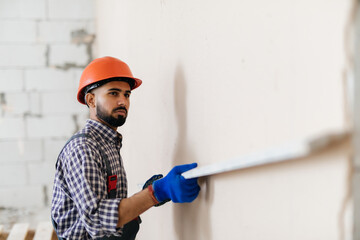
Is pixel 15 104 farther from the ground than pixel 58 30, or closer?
closer

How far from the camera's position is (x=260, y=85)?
85cm

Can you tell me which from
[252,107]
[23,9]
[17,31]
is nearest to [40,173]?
[17,31]

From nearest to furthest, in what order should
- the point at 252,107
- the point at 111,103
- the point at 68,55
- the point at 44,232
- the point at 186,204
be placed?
the point at 252,107, the point at 186,204, the point at 111,103, the point at 44,232, the point at 68,55

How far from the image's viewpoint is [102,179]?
1335mm

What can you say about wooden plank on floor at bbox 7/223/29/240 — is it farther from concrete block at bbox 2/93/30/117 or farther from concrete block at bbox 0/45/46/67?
concrete block at bbox 0/45/46/67

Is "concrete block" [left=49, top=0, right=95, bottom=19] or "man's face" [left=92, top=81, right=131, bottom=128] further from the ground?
"concrete block" [left=49, top=0, right=95, bottom=19]

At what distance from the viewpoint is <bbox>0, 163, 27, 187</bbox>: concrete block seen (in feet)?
11.7

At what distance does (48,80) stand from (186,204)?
105 inches

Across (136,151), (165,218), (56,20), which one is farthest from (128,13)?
(56,20)

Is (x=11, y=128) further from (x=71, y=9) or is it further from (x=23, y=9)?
(x=71, y=9)

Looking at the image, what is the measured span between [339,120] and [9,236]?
10.1 ft

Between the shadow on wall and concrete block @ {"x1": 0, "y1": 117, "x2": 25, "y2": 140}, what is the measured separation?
254cm

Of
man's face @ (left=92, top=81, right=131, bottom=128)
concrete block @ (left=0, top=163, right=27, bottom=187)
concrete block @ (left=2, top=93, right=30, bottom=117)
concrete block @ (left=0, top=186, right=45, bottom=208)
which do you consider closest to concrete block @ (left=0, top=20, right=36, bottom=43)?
concrete block @ (left=2, top=93, right=30, bottom=117)

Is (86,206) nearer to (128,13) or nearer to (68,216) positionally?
(68,216)
